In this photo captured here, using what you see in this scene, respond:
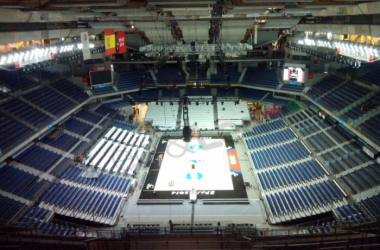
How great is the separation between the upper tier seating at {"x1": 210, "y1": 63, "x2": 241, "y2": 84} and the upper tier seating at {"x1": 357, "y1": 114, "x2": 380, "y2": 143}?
1412 centimetres

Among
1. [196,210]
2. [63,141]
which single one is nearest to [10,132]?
[63,141]

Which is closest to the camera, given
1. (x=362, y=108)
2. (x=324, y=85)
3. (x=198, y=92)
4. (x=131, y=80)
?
(x=362, y=108)

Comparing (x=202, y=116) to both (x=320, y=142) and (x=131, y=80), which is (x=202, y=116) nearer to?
(x=131, y=80)

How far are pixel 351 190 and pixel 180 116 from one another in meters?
16.4

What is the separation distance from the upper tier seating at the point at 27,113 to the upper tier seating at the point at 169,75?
12.9m

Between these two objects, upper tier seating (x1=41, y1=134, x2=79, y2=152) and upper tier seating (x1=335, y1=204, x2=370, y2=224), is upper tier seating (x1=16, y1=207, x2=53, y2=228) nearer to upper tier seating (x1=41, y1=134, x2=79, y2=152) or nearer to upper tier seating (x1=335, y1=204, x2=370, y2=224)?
upper tier seating (x1=41, y1=134, x2=79, y2=152)

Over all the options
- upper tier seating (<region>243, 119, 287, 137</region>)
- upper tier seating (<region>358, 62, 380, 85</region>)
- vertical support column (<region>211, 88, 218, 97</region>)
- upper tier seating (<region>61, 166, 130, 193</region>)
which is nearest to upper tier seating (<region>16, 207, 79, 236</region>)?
upper tier seating (<region>61, 166, 130, 193</region>)

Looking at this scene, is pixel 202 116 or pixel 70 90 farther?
pixel 202 116

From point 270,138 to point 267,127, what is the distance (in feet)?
6.55

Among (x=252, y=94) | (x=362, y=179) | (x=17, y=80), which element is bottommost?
(x=362, y=179)

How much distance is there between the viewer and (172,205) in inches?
597

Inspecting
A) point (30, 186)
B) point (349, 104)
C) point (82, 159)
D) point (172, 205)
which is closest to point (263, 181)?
point (172, 205)

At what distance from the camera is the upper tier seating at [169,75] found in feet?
93.2

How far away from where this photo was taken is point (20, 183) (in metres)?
13.8
